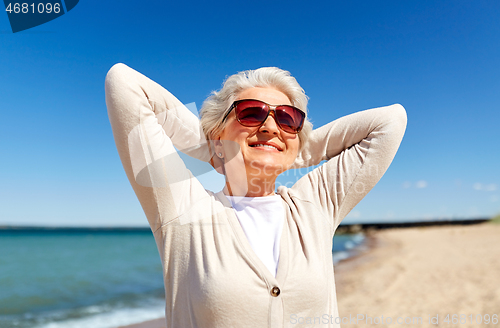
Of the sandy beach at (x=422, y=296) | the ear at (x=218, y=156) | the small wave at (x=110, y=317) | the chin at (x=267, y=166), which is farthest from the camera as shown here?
the small wave at (x=110, y=317)

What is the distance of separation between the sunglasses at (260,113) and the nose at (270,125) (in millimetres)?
13

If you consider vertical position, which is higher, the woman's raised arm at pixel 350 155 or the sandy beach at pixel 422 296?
the woman's raised arm at pixel 350 155

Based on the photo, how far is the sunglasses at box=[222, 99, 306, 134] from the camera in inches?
56.3

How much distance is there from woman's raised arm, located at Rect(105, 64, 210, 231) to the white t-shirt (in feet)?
0.75

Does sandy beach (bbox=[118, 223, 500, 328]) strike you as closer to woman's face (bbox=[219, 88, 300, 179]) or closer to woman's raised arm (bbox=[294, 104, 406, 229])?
woman's raised arm (bbox=[294, 104, 406, 229])

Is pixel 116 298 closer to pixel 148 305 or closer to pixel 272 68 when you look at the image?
pixel 148 305

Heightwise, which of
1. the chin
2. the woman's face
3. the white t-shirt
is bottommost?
the white t-shirt

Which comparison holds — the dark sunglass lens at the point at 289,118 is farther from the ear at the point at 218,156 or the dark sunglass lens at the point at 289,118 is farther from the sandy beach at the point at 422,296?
the sandy beach at the point at 422,296

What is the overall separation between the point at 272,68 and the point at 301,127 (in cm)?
34

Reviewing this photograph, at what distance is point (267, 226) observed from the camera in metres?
1.34

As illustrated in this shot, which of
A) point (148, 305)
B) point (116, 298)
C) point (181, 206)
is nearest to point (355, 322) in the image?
point (148, 305)

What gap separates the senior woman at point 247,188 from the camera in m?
1.12

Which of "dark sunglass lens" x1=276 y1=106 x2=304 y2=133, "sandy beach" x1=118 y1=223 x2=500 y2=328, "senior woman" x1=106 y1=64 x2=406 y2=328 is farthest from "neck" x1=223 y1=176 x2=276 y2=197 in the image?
"sandy beach" x1=118 y1=223 x2=500 y2=328

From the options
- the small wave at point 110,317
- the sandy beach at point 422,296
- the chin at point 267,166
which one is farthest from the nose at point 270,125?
the small wave at point 110,317
